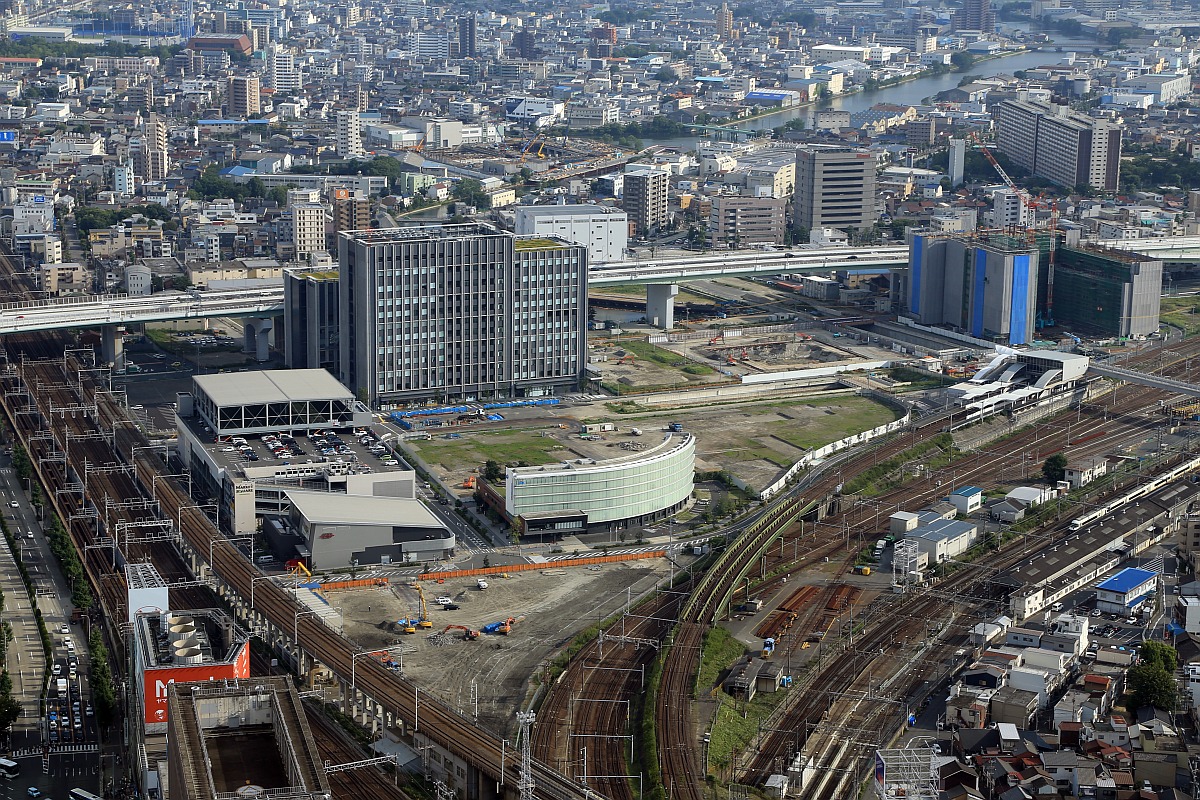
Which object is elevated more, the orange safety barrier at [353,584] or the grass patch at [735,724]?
the orange safety barrier at [353,584]

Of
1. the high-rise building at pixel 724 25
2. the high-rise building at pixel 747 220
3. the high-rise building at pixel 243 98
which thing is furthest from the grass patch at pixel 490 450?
the high-rise building at pixel 724 25

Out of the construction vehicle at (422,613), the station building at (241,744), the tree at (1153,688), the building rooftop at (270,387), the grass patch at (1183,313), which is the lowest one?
the construction vehicle at (422,613)

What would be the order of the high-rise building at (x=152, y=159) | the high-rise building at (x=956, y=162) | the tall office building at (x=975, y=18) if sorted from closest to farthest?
the high-rise building at (x=152, y=159), the high-rise building at (x=956, y=162), the tall office building at (x=975, y=18)

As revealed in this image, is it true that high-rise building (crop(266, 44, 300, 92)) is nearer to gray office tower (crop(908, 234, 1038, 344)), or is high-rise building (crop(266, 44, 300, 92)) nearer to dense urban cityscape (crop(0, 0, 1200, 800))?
dense urban cityscape (crop(0, 0, 1200, 800))

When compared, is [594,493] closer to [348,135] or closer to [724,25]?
[348,135]

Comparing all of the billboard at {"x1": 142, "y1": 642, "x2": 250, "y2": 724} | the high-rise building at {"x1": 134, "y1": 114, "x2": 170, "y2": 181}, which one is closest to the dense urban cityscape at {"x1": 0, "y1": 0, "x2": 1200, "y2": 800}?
the billboard at {"x1": 142, "y1": 642, "x2": 250, "y2": 724}

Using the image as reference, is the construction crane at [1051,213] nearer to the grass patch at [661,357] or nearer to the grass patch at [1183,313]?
the grass patch at [1183,313]

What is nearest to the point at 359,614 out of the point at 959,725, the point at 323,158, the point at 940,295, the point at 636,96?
the point at 959,725
